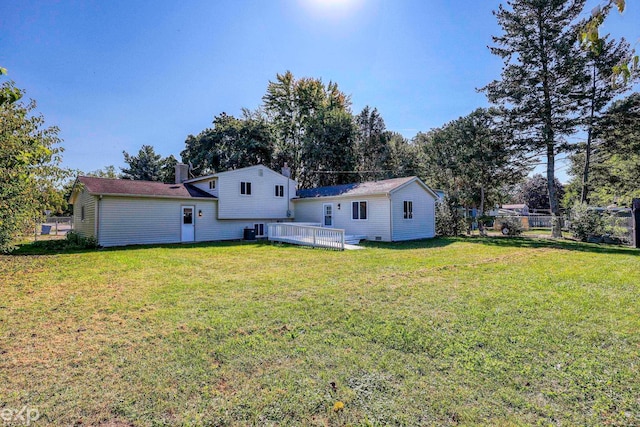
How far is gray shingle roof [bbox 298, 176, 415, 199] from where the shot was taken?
15955 millimetres

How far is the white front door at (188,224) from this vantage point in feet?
53.7

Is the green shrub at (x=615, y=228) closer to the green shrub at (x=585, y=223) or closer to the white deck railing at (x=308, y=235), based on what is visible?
the green shrub at (x=585, y=223)

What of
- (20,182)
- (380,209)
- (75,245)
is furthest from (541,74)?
(75,245)

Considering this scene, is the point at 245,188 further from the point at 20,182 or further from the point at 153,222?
the point at 20,182

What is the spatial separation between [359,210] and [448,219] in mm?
6652

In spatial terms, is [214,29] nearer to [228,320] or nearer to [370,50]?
[370,50]

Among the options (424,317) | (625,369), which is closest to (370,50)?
(424,317)

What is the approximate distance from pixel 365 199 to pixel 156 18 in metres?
11.6

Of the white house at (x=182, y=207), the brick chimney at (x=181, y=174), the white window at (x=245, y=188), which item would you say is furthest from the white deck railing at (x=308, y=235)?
the brick chimney at (x=181, y=174)

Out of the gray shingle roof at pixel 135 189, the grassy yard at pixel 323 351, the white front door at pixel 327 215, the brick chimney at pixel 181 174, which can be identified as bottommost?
the grassy yard at pixel 323 351

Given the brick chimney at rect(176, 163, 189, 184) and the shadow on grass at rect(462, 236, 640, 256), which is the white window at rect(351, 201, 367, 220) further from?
the brick chimney at rect(176, 163, 189, 184)

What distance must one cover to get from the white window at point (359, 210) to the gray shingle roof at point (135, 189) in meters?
7.90

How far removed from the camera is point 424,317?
4.46 meters

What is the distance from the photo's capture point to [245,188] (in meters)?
18.2
